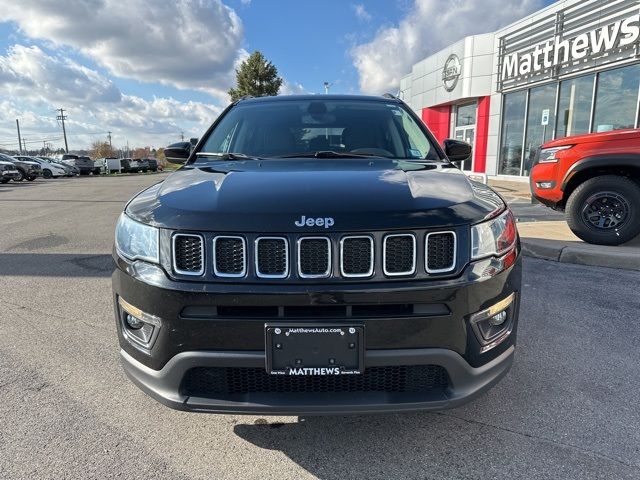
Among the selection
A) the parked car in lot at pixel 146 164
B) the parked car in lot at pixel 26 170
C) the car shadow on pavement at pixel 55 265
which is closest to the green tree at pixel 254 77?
the parked car in lot at pixel 146 164

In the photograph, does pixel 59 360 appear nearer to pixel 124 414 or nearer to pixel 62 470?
pixel 124 414

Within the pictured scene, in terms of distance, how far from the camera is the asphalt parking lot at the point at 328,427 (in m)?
1.93

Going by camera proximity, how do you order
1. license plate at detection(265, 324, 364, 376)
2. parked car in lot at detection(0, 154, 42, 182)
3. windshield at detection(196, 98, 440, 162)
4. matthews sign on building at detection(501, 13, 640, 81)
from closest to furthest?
license plate at detection(265, 324, 364, 376), windshield at detection(196, 98, 440, 162), matthews sign on building at detection(501, 13, 640, 81), parked car in lot at detection(0, 154, 42, 182)

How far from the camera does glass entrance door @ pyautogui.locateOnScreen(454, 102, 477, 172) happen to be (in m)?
20.0

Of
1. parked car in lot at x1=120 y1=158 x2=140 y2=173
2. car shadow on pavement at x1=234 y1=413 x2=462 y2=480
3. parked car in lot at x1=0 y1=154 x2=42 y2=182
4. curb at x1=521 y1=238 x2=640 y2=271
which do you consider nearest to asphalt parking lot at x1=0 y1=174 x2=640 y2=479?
car shadow on pavement at x1=234 y1=413 x2=462 y2=480

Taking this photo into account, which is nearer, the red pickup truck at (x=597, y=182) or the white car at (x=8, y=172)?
the red pickup truck at (x=597, y=182)

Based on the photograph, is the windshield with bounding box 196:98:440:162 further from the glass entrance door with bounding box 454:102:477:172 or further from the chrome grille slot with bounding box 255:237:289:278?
the glass entrance door with bounding box 454:102:477:172

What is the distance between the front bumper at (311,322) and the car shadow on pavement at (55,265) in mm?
3514

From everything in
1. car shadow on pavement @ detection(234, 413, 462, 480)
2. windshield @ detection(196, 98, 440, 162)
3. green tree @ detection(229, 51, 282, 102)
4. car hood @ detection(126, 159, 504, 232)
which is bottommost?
car shadow on pavement @ detection(234, 413, 462, 480)

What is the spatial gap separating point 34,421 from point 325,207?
1.89m

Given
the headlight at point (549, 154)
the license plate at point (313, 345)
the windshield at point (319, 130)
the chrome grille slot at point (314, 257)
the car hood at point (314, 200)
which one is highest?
the windshield at point (319, 130)

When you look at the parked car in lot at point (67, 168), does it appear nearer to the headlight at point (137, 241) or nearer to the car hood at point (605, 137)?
the car hood at point (605, 137)

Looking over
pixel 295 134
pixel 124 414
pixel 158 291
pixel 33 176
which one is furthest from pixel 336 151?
pixel 33 176

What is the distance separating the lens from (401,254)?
1.72 m
